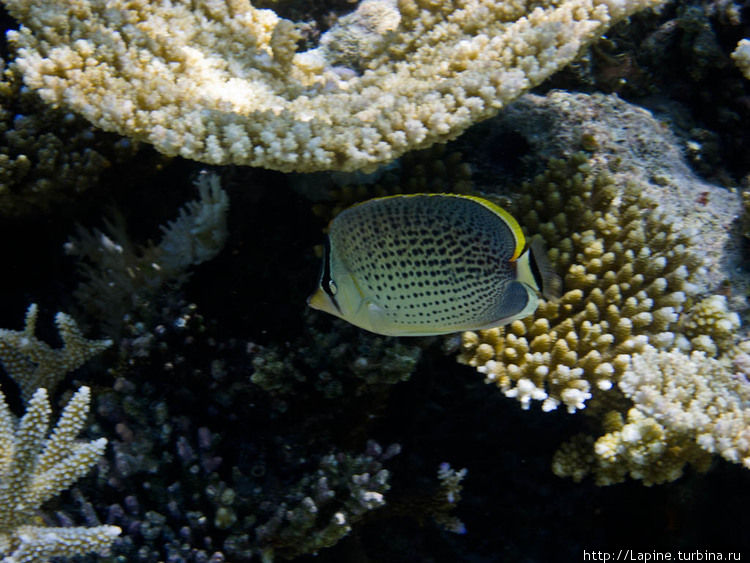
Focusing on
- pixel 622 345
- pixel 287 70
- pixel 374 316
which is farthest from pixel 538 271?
pixel 287 70

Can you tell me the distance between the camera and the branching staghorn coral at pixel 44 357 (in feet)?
9.80

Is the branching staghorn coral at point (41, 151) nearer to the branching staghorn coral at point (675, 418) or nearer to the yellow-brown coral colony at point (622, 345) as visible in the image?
the yellow-brown coral colony at point (622, 345)

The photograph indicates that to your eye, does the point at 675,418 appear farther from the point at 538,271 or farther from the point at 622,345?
the point at 538,271

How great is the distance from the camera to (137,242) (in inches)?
145

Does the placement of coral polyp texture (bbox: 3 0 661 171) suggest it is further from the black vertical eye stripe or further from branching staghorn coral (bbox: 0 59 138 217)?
the black vertical eye stripe

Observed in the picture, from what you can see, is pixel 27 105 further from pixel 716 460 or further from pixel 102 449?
pixel 716 460

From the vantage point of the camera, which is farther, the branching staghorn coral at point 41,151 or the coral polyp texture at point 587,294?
the branching staghorn coral at point 41,151

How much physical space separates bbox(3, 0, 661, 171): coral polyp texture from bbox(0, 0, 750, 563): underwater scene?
0.02 meters

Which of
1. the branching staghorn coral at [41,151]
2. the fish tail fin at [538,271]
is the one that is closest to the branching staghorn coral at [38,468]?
the branching staghorn coral at [41,151]

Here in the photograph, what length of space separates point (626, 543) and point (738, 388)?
1.40 meters

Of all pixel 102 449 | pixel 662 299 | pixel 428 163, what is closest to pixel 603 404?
→ pixel 662 299

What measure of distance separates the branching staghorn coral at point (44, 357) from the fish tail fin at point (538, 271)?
245 cm

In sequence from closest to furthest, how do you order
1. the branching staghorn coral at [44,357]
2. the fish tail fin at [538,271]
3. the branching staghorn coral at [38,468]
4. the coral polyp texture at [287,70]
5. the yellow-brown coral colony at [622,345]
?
the fish tail fin at [538,271] < the branching staghorn coral at [38,468] < the coral polyp texture at [287,70] < the yellow-brown coral colony at [622,345] < the branching staghorn coral at [44,357]

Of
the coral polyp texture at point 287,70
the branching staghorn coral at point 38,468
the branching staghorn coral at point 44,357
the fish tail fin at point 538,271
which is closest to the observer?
the fish tail fin at point 538,271
